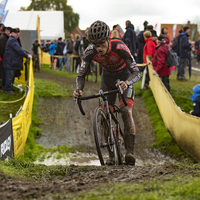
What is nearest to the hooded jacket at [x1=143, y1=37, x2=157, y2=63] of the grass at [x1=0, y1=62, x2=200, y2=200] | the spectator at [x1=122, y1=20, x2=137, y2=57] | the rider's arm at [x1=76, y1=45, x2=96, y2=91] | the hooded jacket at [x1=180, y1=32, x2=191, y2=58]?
the spectator at [x1=122, y1=20, x2=137, y2=57]

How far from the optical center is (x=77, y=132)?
10.1 m

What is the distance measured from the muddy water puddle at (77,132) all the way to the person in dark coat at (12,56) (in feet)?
4.72

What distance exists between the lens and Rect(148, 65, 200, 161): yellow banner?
6.99 m

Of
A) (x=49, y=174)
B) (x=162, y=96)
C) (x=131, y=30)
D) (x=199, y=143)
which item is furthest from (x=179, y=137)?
(x=131, y=30)

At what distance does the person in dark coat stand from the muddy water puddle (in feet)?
4.72

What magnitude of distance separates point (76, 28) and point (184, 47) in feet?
246

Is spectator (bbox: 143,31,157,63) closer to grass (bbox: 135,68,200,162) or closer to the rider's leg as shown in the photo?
grass (bbox: 135,68,200,162)

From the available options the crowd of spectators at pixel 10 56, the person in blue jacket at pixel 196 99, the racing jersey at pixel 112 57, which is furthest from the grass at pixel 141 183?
the racing jersey at pixel 112 57

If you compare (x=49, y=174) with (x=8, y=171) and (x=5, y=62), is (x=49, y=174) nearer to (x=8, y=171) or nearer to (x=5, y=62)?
(x=8, y=171)

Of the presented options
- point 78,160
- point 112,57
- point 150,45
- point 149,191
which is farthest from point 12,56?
point 149,191

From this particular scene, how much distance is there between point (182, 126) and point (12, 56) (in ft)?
23.6

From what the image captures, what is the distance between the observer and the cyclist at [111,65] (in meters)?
5.85

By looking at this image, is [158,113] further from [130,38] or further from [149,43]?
[130,38]

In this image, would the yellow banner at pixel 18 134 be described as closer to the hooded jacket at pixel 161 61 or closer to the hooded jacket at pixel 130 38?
the hooded jacket at pixel 161 61
